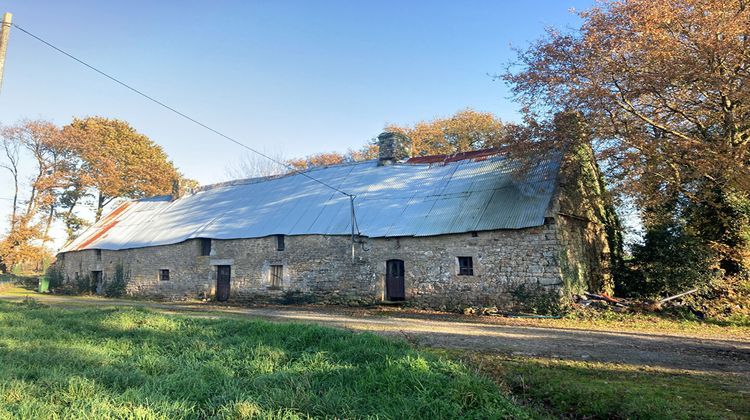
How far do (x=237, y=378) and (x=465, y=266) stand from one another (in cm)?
1069

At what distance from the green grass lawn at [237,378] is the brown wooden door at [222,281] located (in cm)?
1219

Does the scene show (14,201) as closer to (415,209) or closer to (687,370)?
(415,209)

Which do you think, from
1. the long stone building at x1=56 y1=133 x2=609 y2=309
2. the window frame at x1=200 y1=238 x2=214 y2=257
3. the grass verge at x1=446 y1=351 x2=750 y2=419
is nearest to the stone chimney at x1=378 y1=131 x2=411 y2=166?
the long stone building at x1=56 y1=133 x2=609 y2=309

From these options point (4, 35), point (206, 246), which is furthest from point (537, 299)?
point (206, 246)

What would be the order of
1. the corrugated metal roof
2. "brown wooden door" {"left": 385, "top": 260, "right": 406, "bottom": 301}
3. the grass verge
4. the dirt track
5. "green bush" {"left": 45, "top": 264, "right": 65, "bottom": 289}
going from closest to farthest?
the grass verge < the dirt track < the corrugated metal roof < "brown wooden door" {"left": 385, "top": 260, "right": 406, "bottom": 301} < "green bush" {"left": 45, "top": 264, "right": 65, "bottom": 289}

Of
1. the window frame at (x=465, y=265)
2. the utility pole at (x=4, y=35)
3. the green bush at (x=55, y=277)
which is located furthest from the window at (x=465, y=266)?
the green bush at (x=55, y=277)

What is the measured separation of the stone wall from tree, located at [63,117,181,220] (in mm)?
16357

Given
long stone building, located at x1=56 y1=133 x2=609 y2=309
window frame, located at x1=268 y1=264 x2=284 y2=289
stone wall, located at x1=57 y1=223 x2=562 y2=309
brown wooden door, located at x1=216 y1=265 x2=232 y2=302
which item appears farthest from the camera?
brown wooden door, located at x1=216 y1=265 x2=232 y2=302

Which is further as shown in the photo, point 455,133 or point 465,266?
point 455,133

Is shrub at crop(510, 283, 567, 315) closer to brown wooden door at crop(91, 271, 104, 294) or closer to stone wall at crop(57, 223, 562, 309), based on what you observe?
stone wall at crop(57, 223, 562, 309)

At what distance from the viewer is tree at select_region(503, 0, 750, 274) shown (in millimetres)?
10602

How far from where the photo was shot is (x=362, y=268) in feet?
54.6

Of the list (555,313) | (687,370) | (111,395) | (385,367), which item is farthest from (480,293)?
(111,395)

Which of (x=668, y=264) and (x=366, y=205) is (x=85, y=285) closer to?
(x=366, y=205)
